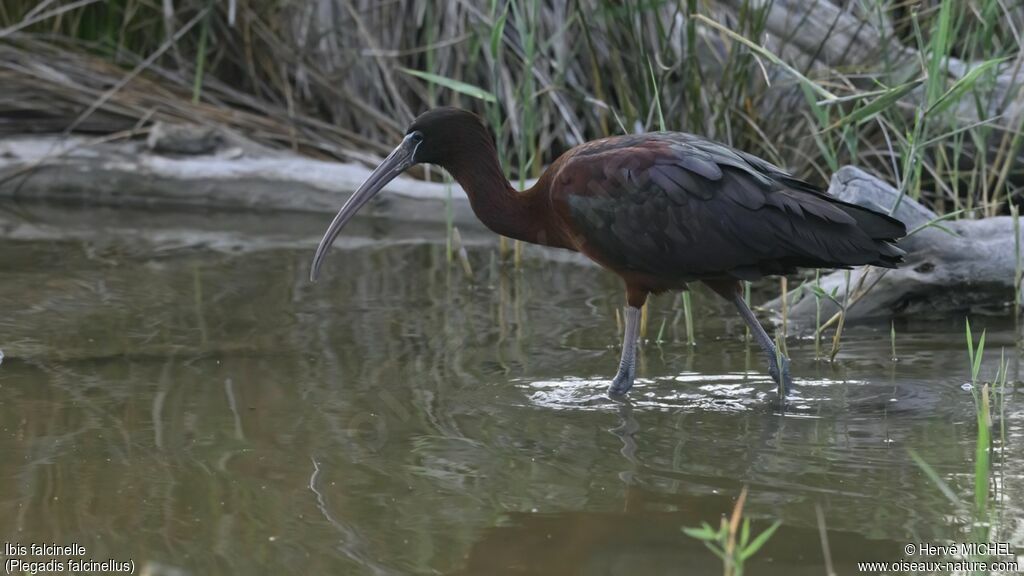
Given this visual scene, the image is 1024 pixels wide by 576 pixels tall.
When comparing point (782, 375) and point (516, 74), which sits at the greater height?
point (516, 74)

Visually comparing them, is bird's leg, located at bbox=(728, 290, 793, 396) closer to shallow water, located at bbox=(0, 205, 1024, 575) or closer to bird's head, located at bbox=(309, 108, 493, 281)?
shallow water, located at bbox=(0, 205, 1024, 575)

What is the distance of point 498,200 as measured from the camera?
5215 millimetres

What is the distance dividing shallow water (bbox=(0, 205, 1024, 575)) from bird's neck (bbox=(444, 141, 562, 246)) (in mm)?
508

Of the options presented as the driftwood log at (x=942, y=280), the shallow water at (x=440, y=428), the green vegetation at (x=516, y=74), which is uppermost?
the green vegetation at (x=516, y=74)

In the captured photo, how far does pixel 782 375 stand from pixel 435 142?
5.06 feet

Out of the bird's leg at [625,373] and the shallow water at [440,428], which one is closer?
the shallow water at [440,428]

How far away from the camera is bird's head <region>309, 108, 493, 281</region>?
5250mm

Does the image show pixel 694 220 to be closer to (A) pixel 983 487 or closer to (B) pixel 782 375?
(B) pixel 782 375

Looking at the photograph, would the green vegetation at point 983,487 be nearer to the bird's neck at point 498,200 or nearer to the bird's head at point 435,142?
the bird's neck at point 498,200

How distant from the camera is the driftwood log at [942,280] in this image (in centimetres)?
589

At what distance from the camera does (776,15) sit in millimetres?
7566

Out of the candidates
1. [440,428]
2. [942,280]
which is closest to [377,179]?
[440,428]

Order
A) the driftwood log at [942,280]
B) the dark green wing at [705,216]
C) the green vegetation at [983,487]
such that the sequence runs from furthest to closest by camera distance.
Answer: the driftwood log at [942,280] < the dark green wing at [705,216] < the green vegetation at [983,487]

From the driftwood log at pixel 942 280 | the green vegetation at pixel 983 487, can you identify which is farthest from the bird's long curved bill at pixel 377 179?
the green vegetation at pixel 983 487
